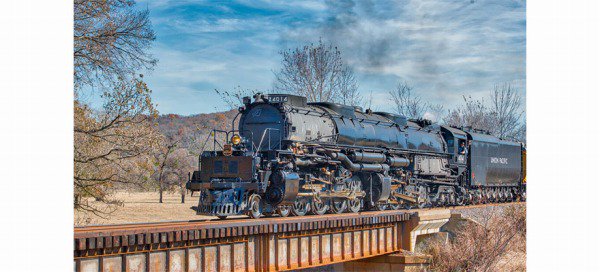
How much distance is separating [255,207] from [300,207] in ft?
8.51

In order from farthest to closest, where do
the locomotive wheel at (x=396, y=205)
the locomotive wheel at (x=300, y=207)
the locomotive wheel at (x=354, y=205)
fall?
the locomotive wheel at (x=396, y=205)
the locomotive wheel at (x=354, y=205)
the locomotive wheel at (x=300, y=207)

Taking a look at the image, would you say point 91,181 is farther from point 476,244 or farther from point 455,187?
point 455,187

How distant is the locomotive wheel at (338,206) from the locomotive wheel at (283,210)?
2544 mm

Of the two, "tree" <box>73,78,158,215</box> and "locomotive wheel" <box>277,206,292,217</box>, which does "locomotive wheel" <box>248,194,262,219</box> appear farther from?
"tree" <box>73,78,158,215</box>

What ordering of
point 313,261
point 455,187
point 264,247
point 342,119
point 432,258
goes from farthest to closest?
1. point 455,187
2. point 432,258
3. point 342,119
4. point 313,261
5. point 264,247

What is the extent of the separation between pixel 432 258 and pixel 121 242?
52.9ft

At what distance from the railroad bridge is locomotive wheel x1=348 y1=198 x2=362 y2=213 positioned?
166cm

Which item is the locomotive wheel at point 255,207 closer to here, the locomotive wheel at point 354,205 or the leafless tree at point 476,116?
the locomotive wheel at point 354,205

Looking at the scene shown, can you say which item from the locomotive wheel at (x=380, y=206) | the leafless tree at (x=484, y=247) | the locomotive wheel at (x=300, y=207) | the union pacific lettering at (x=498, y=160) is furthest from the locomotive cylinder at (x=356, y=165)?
the union pacific lettering at (x=498, y=160)

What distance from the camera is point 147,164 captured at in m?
26.2

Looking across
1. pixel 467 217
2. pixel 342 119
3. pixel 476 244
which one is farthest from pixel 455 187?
pixel 342 119

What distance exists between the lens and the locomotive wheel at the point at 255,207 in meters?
19.4

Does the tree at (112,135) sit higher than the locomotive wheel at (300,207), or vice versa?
the tree at (112,135)

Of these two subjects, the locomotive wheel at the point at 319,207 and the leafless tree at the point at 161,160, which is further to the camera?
the leafless tree at the point at 161,160
